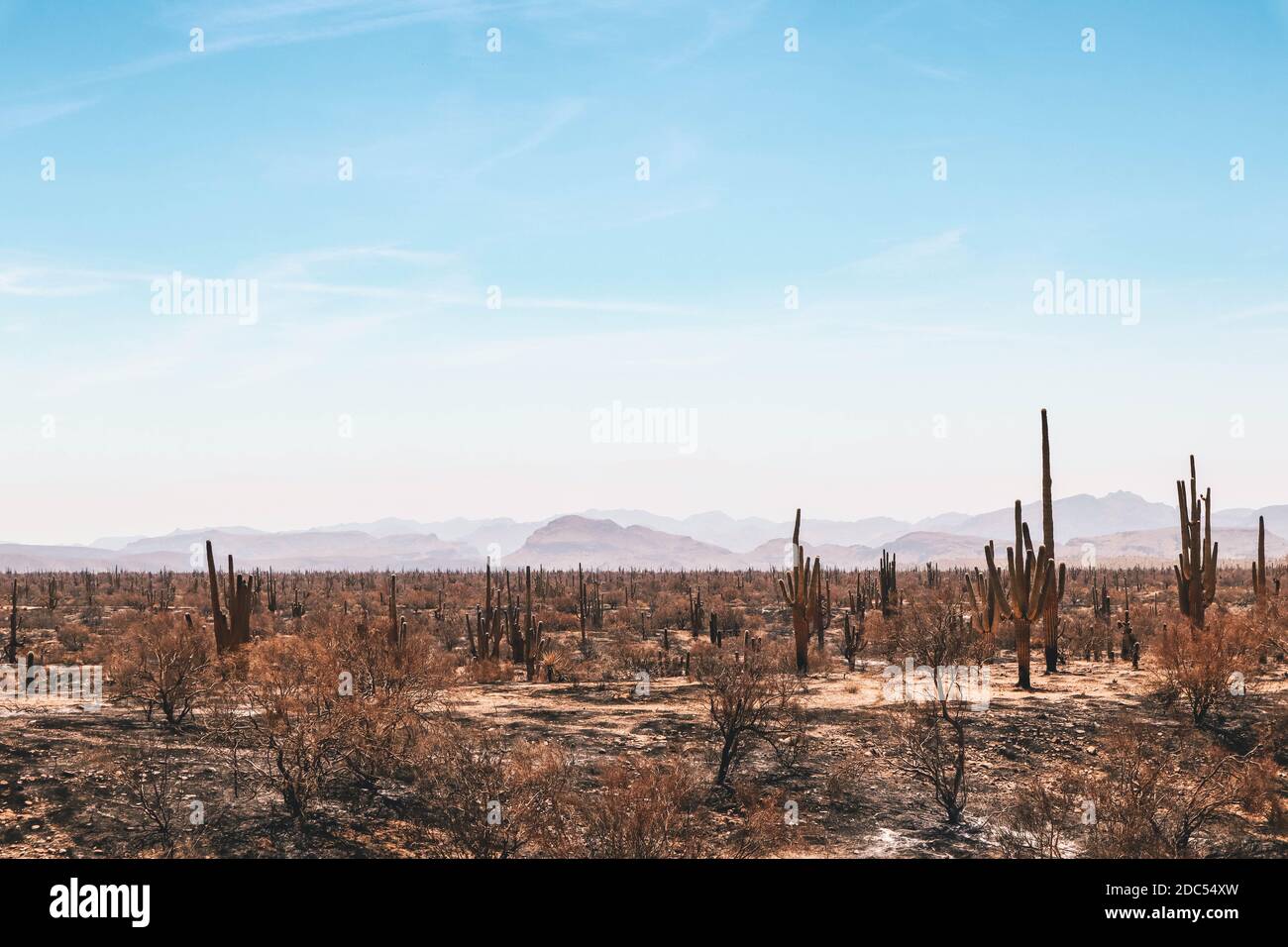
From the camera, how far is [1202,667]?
65.6 feet

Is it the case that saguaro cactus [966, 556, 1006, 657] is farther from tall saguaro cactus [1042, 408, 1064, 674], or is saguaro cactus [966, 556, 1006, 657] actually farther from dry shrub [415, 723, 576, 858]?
dry shrub [415, 723, 576, 858]

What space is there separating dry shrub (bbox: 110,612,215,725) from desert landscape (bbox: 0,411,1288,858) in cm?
6

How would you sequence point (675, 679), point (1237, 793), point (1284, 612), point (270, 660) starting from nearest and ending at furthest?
1. point (1237, 793)
2. point (270, 660)
3. point (675, 679)
4. point (1284, 612)

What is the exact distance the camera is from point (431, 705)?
20.2 m

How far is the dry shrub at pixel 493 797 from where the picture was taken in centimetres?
1323

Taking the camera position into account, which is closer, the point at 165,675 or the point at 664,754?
the point at 664,754

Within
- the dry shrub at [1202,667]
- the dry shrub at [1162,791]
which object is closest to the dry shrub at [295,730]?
the dry shrub at [1162,791]

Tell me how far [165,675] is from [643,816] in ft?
31.6

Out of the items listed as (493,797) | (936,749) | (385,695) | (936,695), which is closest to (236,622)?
(385,695)

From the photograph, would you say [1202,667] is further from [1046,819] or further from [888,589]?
[888,589]

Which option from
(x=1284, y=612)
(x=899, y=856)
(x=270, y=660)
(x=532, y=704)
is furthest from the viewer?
(x=1284, y=612)
